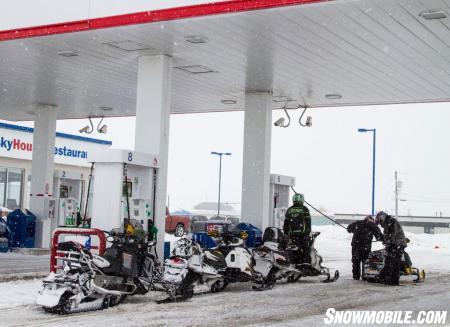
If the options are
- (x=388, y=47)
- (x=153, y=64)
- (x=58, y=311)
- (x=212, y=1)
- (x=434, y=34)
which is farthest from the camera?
(x=153, y=64)

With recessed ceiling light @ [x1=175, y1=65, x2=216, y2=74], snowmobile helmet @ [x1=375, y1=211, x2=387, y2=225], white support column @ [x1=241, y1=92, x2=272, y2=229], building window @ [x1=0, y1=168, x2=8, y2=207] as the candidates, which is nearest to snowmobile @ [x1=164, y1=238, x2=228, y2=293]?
snowmobile helmet @ [x1=375, y1=211, x2=387, y2=225]

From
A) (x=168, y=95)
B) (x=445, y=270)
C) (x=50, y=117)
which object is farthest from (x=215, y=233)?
(x=50, y=117)

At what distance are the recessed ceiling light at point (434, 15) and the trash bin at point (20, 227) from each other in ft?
44.3

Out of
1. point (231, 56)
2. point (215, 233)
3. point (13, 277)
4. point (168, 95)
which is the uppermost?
point (231, 56)

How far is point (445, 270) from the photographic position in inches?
669

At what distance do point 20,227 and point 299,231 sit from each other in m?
9.75

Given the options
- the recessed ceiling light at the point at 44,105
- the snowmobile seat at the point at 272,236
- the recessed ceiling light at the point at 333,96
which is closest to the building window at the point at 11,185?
the recessed ceiling light at the point at 44,105

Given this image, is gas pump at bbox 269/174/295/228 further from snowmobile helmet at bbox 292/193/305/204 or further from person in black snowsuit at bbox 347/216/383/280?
person in black snowsuit at bbox 347/216/383/280

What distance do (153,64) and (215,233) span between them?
3.71 meters

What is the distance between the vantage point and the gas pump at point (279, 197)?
16.9 m

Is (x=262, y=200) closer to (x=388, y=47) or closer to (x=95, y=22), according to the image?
(x=388, y=47)

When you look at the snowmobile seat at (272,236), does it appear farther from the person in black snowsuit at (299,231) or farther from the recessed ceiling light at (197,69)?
the recessed ceiling light at (197,69)

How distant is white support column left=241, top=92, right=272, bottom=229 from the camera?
53.3 ft

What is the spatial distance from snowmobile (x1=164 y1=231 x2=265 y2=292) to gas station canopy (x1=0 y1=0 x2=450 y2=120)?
3.61m
